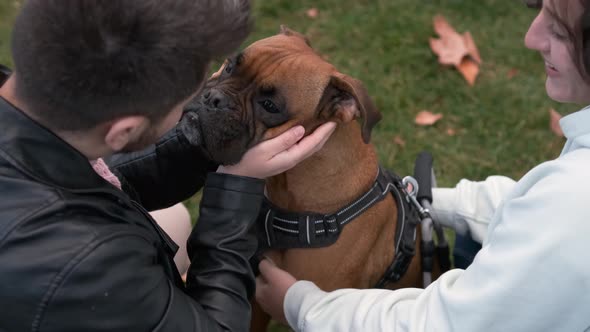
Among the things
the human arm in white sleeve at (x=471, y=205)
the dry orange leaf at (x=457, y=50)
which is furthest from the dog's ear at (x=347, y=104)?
the dry orange leaf at (x=457, y=50)

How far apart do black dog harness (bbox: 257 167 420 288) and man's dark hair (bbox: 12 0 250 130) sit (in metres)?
1.05

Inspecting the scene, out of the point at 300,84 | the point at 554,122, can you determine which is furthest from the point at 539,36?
the point at 554,122

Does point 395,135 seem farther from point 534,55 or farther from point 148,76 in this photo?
point 148,76

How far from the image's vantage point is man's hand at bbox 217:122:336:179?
2414 mm

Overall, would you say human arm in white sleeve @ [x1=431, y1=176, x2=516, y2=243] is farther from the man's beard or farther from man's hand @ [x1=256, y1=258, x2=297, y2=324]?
the man's beard

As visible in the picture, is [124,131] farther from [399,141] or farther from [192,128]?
[399,141]

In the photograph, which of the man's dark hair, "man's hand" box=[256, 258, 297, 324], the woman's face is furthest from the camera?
"man's hand" box=[256, 258, 297, 324]

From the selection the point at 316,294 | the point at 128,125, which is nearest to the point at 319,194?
the point at 316,294

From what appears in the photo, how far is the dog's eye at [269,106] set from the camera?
8.51ft

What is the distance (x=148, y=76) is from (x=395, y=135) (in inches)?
127

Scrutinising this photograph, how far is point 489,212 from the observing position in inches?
119

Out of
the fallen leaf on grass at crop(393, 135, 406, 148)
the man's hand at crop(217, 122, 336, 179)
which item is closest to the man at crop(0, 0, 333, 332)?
the man's hand at crop(217, 122, 336, 179)

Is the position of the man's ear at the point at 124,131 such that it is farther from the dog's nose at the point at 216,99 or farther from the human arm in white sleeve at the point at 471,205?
the human arm in white sleeve at the point at 471,205

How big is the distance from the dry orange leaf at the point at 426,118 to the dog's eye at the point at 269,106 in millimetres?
2493
